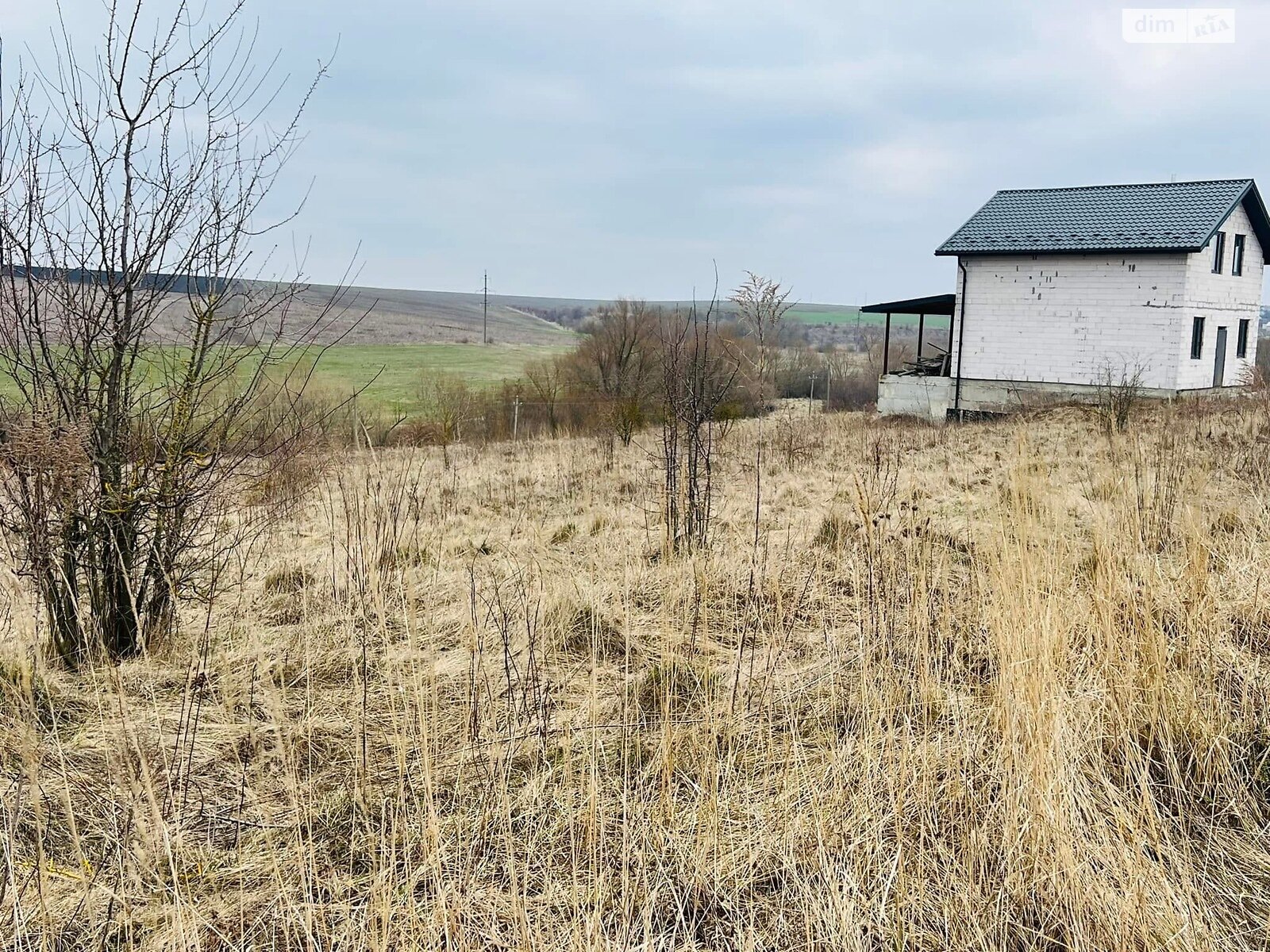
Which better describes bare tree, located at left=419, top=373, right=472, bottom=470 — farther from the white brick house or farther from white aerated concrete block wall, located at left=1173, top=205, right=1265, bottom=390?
white aerated concrete block wall, located at left=1173, top=205, right=1265, bottom=390

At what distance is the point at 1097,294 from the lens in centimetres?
1878

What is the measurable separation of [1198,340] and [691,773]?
20.3m

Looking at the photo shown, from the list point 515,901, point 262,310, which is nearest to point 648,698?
point 515,901

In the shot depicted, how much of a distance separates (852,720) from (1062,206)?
20.1 meters

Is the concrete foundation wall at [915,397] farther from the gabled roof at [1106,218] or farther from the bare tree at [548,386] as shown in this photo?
the bare tree at [548,386]

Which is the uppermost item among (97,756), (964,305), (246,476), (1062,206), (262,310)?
(1062,206)

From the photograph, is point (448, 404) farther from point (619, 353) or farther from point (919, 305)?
point (919, 305)

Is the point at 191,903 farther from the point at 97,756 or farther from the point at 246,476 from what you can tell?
the point at 246,476

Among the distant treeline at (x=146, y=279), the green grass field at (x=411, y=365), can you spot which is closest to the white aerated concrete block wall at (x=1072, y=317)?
the green grass field at (x=411, y=365)

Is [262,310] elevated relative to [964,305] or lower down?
lower down

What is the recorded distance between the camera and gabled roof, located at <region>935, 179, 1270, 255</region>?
18.1 m

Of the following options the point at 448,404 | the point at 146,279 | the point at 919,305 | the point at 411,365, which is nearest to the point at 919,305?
the point at 919,305

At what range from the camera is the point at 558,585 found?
4.61 meters

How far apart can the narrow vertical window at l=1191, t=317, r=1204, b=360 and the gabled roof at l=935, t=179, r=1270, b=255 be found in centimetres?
209
